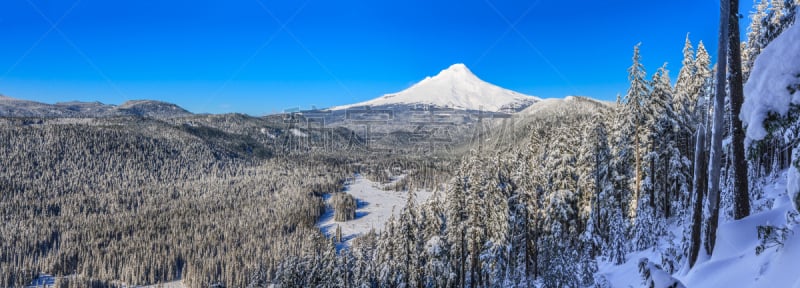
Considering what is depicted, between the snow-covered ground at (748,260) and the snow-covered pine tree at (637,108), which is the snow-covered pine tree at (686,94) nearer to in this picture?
the snow-covered pine tree at (637,108)

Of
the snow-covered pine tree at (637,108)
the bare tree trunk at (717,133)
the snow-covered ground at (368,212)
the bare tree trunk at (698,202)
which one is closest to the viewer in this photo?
the bare tree trunk at (717,133)

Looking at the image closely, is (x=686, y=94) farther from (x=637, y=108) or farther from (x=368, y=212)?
(x=368, y=212)

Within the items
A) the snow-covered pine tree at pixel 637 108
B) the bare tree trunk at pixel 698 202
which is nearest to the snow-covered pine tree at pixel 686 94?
the snow-covered pine tree at pixel 637 108

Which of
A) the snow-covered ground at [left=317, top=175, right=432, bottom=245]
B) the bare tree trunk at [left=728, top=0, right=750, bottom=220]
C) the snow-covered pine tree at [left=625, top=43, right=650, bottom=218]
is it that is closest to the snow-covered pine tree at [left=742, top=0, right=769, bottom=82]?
the bare tree trunk at [left=728, top=0, right=750, bottom=220]

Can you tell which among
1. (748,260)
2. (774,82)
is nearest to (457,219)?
(748,260)

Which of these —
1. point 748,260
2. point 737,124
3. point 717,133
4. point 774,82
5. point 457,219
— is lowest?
point 457,219

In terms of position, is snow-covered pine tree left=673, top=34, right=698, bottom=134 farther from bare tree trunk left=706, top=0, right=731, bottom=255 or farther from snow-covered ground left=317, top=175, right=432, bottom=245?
snow-covered ground left=317, top=175, right=432, bottom=245

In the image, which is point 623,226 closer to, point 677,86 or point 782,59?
point 677,86
